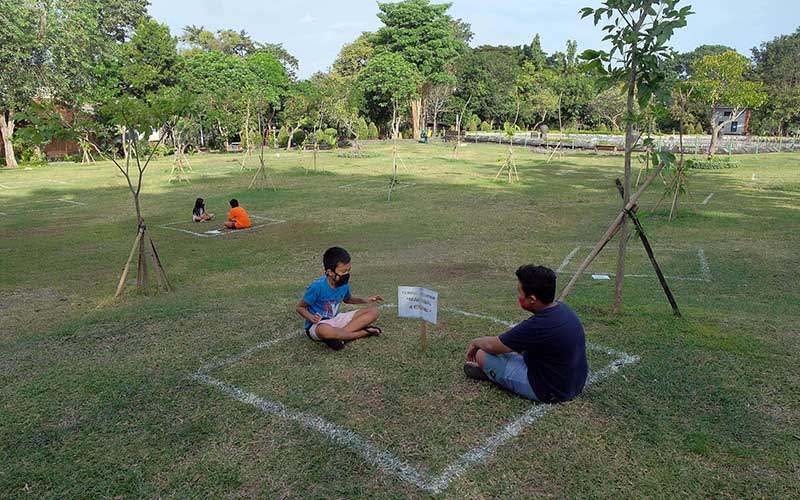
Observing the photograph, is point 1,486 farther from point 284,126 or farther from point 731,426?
point 284,126

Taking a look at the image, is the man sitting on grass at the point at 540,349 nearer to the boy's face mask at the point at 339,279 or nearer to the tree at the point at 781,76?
the boy's face mask at the point at 339,279

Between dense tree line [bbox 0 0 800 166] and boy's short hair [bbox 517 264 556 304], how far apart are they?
2330cm

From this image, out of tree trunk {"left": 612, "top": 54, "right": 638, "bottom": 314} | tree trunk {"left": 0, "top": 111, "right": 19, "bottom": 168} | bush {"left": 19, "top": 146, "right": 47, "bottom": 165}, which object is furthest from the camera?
bush {"left": 19, "top": 146, "right": 47, "bottom": 165}

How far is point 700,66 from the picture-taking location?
31.4 m

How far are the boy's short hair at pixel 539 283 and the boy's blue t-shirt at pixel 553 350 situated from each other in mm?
127

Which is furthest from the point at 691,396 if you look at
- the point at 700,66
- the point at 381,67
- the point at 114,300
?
the point at 381,67

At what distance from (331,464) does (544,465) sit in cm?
150

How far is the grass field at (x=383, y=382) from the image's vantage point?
360cm

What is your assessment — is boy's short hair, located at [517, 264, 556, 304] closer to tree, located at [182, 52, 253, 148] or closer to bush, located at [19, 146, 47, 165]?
bush, located at [19, 146, 47, 165]

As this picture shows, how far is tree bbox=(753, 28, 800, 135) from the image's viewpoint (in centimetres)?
4828

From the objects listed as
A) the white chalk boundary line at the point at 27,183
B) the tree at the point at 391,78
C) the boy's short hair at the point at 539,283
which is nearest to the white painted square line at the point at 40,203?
the white chalk boundary line at the point at 27,183

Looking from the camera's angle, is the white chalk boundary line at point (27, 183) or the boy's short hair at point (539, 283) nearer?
the boy's short hair at point (539, 283)

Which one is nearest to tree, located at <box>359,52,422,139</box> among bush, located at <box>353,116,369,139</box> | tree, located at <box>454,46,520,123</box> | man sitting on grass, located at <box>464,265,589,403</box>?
bush, located at <box>353,116,369,139</box>

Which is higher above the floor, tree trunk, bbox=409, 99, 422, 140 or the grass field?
tree trunk, bbox=409, 99, 422, 140
